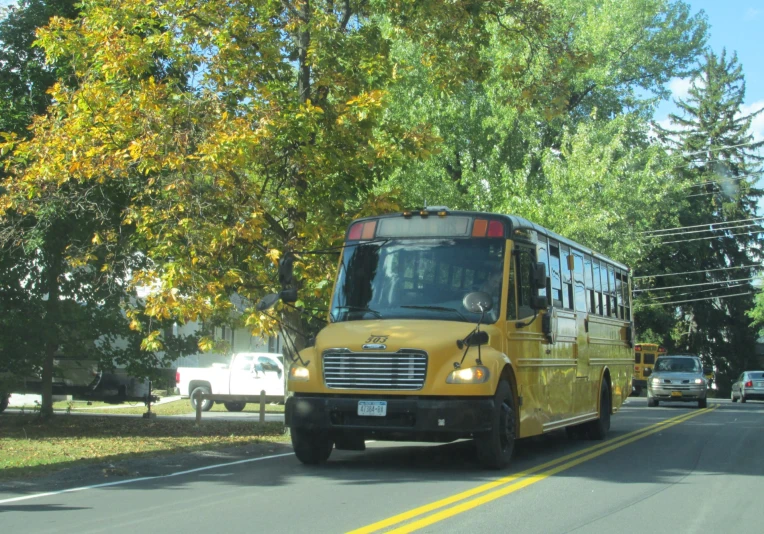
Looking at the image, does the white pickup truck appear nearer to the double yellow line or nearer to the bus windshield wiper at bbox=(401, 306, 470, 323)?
the double yellow line

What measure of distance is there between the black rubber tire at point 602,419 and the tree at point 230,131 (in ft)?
16.7

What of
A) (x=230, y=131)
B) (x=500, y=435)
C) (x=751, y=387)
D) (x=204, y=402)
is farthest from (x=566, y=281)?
(x=751, y=387)

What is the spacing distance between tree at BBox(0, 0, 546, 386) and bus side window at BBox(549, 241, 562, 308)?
129 inches

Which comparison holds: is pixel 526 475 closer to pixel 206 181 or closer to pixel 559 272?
pixel 559 272

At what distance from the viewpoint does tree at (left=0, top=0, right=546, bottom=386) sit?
1445 centimetres

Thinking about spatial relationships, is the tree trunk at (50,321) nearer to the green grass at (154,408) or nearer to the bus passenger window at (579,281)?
the green grass at (154,408)

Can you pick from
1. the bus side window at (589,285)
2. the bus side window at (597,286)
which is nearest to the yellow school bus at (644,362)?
the bus side window at (597,286)

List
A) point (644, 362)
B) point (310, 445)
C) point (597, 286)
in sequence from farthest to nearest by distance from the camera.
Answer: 1. point (644, 362)
2. point (597, 286)
3. point (310, 445)

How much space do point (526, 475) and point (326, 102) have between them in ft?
26.7

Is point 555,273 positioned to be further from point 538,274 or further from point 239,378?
point 239,378

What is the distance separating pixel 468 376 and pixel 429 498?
1836 mm

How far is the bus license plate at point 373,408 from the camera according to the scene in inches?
423

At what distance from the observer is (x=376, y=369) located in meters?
10.9

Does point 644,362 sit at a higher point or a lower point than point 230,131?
lower
